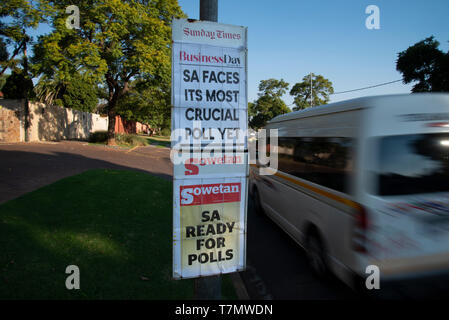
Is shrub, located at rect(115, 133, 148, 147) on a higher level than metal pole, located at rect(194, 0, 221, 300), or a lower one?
higher

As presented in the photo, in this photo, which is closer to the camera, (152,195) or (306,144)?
(306,144)

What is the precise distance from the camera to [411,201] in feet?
10.2

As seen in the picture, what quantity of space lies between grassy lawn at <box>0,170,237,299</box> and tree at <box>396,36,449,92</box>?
21.6m

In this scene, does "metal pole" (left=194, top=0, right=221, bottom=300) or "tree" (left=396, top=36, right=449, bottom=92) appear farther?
"tree" (left=396, top=36, right=449, bottom=92)

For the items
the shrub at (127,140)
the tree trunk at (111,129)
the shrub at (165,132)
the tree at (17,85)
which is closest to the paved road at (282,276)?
the tree at (17,85)

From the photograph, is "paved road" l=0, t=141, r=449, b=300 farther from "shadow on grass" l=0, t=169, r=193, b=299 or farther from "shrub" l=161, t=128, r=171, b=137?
"shrub" l=161, t=128, r=171, b=137

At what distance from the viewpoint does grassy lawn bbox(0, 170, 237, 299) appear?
11.1 feet

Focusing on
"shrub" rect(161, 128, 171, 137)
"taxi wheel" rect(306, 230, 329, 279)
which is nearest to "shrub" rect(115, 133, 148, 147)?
"taxi wheel" rect(306, 230, 329, 279)

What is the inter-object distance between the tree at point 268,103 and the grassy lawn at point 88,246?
172 feet

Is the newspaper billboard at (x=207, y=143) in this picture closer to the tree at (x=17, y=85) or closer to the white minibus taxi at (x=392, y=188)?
the white minibus taxi at (x=392, y=188)

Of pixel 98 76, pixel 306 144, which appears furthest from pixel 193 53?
pixel 98 76

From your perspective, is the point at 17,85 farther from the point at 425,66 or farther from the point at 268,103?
the point at 268,103
